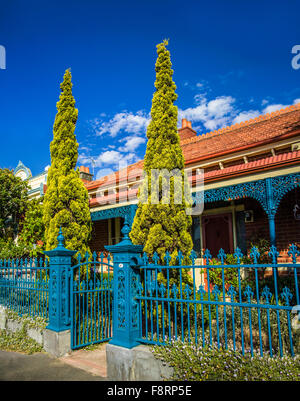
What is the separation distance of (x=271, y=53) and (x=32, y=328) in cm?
895

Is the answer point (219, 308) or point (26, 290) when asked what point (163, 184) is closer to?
point (219, 308)

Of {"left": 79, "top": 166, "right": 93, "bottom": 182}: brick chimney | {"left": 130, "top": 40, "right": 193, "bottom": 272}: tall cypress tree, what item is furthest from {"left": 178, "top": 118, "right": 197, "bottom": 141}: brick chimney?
{"left": 130, "top": 40, "right": 193, "bottom": 272}: tall cypress tree

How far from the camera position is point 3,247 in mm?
12250

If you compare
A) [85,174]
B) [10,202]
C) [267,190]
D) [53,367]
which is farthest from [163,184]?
[85,174]

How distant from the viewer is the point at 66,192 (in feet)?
25.3

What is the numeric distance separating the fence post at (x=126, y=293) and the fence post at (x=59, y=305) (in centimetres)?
157

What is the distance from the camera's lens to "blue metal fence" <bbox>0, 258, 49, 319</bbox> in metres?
6.11

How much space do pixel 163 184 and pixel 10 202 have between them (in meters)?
10.5

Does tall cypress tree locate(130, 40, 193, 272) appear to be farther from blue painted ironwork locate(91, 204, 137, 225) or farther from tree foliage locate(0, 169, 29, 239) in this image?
tree foliage locate(0, 169, 29, 239)

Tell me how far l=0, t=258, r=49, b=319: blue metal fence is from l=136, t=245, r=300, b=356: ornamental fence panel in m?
2.10

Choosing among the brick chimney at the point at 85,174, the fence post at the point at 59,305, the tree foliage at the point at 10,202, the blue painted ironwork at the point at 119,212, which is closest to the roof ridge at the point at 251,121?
the blue painted ironwork at the point at 119,212

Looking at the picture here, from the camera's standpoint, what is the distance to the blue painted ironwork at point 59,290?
534 centimetres

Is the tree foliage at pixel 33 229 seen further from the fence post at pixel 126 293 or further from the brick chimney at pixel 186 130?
the fence post at pixel 126 293
